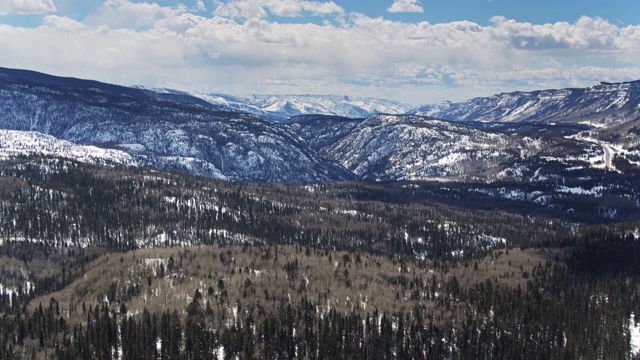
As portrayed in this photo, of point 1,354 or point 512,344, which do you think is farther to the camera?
point 512,344

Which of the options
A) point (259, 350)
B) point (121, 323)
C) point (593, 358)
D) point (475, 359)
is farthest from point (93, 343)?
point (593, 358)

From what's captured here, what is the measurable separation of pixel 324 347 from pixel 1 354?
311 feet

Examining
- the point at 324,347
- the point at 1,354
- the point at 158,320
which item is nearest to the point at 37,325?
the point at 1,354

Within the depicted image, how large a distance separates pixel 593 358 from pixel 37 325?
176417 millimetres

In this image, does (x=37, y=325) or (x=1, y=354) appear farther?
(x=37, y=325)

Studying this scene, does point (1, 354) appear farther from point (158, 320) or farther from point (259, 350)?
point (259, 350)

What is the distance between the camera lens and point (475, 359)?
636 ft

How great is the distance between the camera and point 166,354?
178375 millimetres

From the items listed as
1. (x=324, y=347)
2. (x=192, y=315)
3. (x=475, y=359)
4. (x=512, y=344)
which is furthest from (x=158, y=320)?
(x=512, y=344)

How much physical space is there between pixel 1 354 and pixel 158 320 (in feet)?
148

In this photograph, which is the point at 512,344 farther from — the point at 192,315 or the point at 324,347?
the point at 192,315

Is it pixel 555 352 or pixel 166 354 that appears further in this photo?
pixel 555 352

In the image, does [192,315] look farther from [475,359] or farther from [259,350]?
[475,359]

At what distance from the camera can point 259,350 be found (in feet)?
614
